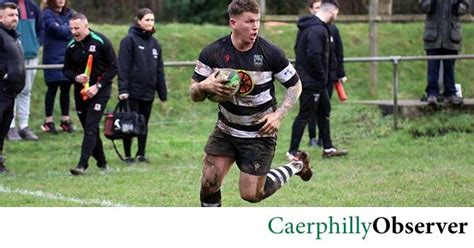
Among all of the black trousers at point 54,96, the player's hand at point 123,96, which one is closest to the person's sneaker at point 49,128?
the black trousers at point 54,96

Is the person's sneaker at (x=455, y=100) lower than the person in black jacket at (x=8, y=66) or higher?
lower

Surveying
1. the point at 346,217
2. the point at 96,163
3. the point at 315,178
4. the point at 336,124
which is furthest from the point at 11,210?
the point at 336,124

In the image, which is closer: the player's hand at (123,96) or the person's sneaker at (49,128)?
the player's hand at (123,96)

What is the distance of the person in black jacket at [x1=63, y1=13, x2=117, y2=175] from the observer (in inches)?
562

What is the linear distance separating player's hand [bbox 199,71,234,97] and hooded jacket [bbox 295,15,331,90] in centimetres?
586

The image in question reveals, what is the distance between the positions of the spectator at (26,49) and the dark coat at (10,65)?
2803 mm

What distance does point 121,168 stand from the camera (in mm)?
14977

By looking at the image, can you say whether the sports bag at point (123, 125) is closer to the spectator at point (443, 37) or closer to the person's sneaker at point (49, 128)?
the person's sneaker at point (49, 128)

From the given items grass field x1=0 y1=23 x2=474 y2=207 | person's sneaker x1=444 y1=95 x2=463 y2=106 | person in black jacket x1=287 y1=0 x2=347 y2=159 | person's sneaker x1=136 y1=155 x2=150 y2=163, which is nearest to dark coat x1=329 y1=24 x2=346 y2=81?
person in black jacket x1=287 y1=0 x2=347 y2=159

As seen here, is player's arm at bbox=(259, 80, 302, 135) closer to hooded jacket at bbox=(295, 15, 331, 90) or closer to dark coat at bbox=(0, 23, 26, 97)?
hooded jacket at bbox=(295, 15, 331, 90)

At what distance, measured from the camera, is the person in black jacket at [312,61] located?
605 inches

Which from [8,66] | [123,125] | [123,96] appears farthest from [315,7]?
[8,66]

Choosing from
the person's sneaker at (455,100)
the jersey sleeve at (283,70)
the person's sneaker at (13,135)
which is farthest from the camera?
the person's sneaker at (455,100)

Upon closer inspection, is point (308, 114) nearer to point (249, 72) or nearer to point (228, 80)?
point (249, 72)
